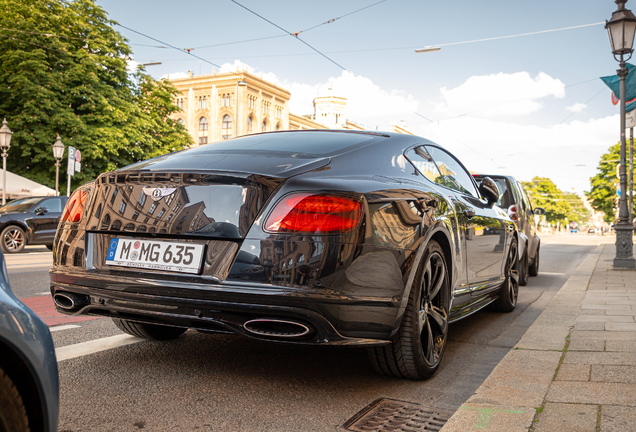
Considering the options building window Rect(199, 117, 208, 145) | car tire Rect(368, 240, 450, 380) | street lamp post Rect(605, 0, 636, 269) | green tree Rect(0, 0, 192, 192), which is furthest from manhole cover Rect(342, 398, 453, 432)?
building window Rect(199, 117, 208, 145)

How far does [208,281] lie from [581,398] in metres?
1.94

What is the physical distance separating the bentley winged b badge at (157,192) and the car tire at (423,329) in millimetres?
1356

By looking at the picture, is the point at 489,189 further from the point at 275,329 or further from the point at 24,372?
the point at 24,372

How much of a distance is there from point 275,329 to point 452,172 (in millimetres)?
2388

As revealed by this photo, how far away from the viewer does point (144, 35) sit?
926 inches

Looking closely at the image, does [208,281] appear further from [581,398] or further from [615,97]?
[615,97]

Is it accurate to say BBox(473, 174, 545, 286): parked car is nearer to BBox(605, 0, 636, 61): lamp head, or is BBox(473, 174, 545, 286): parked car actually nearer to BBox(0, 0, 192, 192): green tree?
BBox(605, 0, 636, 61): lamp head

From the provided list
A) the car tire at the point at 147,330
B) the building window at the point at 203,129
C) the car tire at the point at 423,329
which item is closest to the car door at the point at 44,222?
the car tire at the point at 147,330

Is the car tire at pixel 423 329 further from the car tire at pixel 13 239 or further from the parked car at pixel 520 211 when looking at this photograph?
the car tire at pixel 13 239

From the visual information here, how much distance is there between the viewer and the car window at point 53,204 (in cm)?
1623

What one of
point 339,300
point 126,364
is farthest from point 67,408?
point 339,300

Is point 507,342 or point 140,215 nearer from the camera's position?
point 140,215

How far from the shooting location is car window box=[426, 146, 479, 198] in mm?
4356

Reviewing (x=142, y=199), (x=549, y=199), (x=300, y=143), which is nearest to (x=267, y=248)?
(x=142, y=199)
